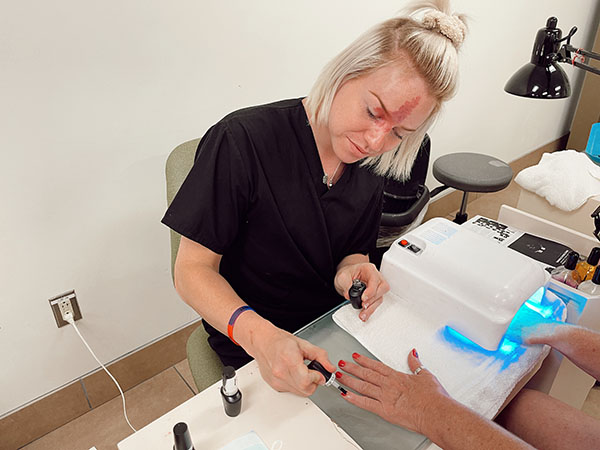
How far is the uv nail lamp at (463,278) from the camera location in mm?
974

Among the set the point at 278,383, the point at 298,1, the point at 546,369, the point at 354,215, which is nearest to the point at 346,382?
the point at 278,383

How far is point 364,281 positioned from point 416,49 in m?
0.56

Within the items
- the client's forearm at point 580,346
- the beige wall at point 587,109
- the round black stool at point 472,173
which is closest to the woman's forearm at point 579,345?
the client's forearm at point 580,346

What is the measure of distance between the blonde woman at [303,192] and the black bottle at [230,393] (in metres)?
0.07

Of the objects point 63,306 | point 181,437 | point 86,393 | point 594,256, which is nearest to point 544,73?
point 594,256

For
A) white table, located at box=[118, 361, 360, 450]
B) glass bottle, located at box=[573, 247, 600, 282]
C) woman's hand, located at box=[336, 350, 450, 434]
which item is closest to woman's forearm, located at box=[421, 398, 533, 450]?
woman's hand, located at box=[336, 350, 450, 434]

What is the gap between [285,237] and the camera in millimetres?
1150

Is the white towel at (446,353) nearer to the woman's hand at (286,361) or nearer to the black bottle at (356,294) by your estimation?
the black bottle at (356,294)

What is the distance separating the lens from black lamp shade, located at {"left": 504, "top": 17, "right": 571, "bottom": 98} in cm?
128

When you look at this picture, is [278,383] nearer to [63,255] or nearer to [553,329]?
[553,329]

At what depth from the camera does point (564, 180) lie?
1.76 metres

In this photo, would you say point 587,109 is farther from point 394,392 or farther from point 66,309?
point 66,309

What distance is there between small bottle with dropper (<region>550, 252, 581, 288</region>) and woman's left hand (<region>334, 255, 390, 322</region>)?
54cm

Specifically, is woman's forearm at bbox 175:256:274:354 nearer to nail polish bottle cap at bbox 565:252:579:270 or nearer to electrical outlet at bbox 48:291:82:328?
electrical outlet at bbox 48:291:82:328
